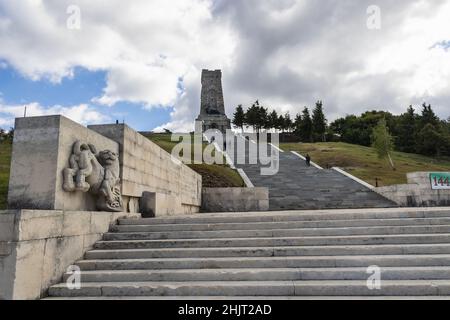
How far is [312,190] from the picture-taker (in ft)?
62.1

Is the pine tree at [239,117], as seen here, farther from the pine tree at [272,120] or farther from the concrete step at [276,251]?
the concrete step at [276,251]

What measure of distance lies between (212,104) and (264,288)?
185 ft

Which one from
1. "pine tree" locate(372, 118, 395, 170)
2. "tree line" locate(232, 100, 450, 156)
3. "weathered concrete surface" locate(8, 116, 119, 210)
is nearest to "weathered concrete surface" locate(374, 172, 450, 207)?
"weathered concrete surface" locate(8, 116, 119, 210)

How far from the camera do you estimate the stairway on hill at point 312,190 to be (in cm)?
1652

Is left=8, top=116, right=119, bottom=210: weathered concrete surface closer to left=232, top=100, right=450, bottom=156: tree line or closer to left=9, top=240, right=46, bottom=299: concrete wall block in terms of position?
left=9, top=240, right=46, bottom=299: concrete wall block

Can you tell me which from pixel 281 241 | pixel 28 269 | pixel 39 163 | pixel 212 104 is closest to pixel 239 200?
pixel 281 241

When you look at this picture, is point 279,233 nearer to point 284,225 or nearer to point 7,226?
point 284,225

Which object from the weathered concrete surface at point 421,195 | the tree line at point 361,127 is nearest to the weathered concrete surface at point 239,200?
the weathered concrete surface at point 421,195

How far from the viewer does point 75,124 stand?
219 inches

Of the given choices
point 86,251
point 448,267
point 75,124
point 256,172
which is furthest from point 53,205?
point 256,172

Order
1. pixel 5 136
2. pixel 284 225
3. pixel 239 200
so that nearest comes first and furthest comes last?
pixel 284 225
pixel 239 200
pixel 5 136

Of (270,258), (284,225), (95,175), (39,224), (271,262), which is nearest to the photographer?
(39,224)
